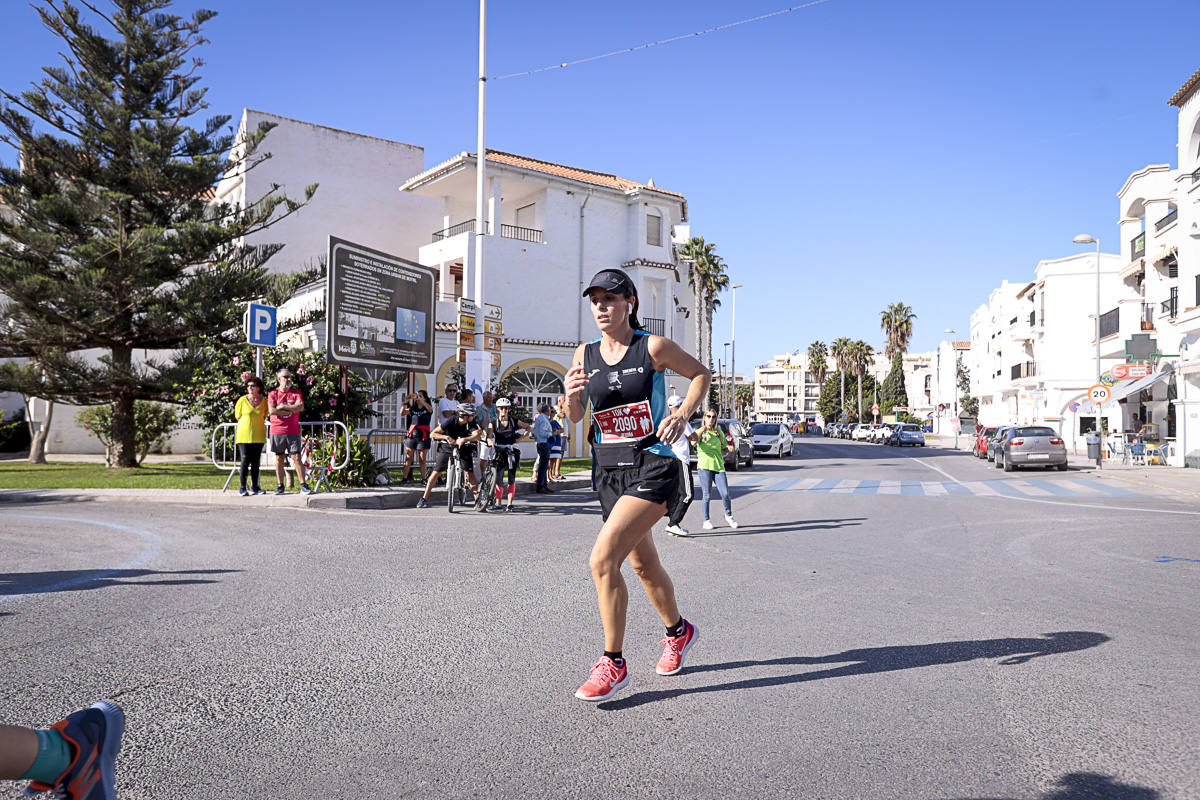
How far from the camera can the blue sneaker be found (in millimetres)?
2420

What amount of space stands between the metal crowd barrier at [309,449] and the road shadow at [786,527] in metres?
6.48

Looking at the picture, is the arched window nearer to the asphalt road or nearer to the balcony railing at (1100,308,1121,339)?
the asphalt road

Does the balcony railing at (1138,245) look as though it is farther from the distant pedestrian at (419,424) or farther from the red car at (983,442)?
the distant pedestrian at (419,424)

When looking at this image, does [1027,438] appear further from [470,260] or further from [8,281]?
[8,281]

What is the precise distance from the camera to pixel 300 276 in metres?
20.4

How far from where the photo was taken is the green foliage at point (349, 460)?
1352 centimetres

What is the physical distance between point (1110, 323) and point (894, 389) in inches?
2766

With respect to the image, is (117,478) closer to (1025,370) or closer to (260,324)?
(260,324)

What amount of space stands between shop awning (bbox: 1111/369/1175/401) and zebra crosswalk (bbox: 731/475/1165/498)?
11.6 m

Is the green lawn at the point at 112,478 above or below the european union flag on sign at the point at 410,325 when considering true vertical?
below

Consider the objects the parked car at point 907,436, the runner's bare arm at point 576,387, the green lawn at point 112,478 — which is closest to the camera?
the runner's bare arm at point 576,387

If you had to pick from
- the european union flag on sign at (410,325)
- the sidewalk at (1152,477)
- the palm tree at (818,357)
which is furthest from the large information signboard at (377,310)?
the palm tree at (818,357)

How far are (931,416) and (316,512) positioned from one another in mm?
97076

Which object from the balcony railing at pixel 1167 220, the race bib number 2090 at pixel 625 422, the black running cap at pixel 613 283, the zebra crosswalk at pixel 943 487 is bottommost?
the zebra crosswalk at pixel 943 487
